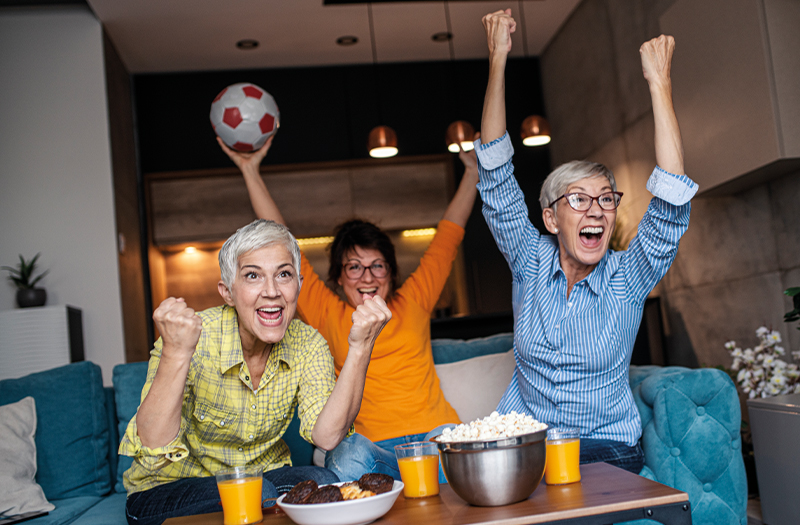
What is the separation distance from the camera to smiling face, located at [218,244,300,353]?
1.59 meters

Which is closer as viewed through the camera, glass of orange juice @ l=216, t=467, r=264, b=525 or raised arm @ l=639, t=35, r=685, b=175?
glass of orange juice @ l=216, t=467, r=264, b=525

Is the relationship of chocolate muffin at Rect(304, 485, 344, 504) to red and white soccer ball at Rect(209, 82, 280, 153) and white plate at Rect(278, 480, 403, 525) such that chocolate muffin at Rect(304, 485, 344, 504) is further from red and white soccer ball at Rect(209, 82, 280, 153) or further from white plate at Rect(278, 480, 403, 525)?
red and white soccer ball at Rect(209, 82, 280, 153)

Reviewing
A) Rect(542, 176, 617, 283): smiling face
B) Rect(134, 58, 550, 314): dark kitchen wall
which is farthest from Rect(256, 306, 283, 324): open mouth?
Rect(134, 58, 550, 314): dark kitchen wall

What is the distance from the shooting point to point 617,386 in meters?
1.83

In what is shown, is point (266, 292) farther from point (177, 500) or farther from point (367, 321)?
point (177, 500)

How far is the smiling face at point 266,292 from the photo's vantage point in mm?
1589

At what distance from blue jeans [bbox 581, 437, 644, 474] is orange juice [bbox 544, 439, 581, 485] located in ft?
1.50

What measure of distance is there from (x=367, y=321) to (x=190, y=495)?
0.57m

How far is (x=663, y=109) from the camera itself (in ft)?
5.61

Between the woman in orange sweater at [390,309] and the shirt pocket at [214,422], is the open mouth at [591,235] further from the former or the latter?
the shirt pocket at [214,422]

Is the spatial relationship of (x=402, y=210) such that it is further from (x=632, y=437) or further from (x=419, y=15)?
(x=632, y=437)

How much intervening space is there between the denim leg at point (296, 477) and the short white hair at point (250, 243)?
18.0 inches

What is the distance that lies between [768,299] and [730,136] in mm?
848

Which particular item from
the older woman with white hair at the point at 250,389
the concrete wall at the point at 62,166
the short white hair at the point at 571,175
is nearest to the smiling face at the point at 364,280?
the older woman with white hair at the point at 250,389
